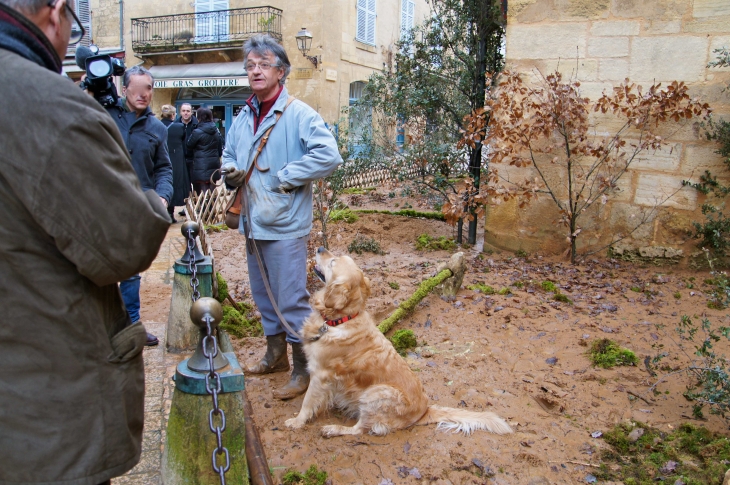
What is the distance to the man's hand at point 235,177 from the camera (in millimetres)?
3713

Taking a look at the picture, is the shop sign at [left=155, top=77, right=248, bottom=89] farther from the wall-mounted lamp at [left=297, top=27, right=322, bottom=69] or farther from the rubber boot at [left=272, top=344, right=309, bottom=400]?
the rubber boot at [left=272, top=344, right=309, bottom=400]

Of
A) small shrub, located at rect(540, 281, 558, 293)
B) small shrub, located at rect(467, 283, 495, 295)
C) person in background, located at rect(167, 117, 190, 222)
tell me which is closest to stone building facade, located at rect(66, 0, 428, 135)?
person in background, located at rect(167, 117, 190, 222)

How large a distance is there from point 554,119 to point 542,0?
5.83ft

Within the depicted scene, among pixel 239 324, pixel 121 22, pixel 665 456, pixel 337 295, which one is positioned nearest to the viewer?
pixel 665 456

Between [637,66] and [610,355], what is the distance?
14.4 feet

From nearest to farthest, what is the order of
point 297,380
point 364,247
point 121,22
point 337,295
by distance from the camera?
1. point 337,295
2. point 297,380
3. point 364,247
4. point 121,22

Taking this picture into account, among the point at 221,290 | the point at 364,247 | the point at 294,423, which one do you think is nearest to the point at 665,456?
the point at 294,423

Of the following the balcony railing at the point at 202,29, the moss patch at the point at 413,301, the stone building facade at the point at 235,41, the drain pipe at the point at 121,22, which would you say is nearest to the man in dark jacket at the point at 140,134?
the moss patch at the point at 413,301

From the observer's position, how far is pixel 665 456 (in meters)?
3.41

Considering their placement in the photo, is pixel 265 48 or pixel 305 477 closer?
pixel 305 477

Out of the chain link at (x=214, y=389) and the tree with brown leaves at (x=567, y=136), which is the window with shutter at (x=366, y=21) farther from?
the chain link at (x=214, y=389)

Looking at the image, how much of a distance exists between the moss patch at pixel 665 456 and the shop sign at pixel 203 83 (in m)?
20.1

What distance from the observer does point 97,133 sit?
145cm

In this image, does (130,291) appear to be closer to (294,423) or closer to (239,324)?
(239,324)
